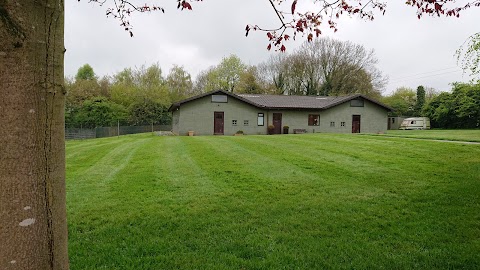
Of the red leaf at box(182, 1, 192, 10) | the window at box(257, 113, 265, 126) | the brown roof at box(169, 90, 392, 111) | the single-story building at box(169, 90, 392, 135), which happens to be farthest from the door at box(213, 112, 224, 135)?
the red leaf at box(182, 1, 192, 10)

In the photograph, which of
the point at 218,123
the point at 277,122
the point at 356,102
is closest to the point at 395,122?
the point at 356,102

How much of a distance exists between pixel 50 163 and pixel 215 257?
2.27 meters

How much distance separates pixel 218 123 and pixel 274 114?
6.08 m

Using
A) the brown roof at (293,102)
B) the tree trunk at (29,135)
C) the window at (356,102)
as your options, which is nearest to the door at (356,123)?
the window at (356,102)

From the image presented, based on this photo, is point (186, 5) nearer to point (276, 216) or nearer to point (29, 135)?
point (29, 135)

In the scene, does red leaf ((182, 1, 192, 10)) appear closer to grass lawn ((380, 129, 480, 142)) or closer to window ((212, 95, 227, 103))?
grass lawn ((380, 129, 480, 142))

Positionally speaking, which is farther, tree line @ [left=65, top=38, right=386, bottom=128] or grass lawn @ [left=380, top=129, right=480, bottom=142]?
tree line @ [left=65, top=38, right=386, bottom=128]

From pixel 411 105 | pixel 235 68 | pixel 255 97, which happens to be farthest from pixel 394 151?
pixel 411 105

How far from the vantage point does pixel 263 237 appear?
4051mm

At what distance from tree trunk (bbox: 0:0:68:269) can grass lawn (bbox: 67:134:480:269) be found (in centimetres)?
180

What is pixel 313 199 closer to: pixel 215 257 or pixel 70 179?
pixel 215 257

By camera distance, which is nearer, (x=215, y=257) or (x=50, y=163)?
(x=50, y=163)

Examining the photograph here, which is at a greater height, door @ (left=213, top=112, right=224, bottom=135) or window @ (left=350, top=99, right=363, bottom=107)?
window @ (left=350, top=99, right=363, bottom=107)

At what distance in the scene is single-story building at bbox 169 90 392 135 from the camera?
1208 inches
